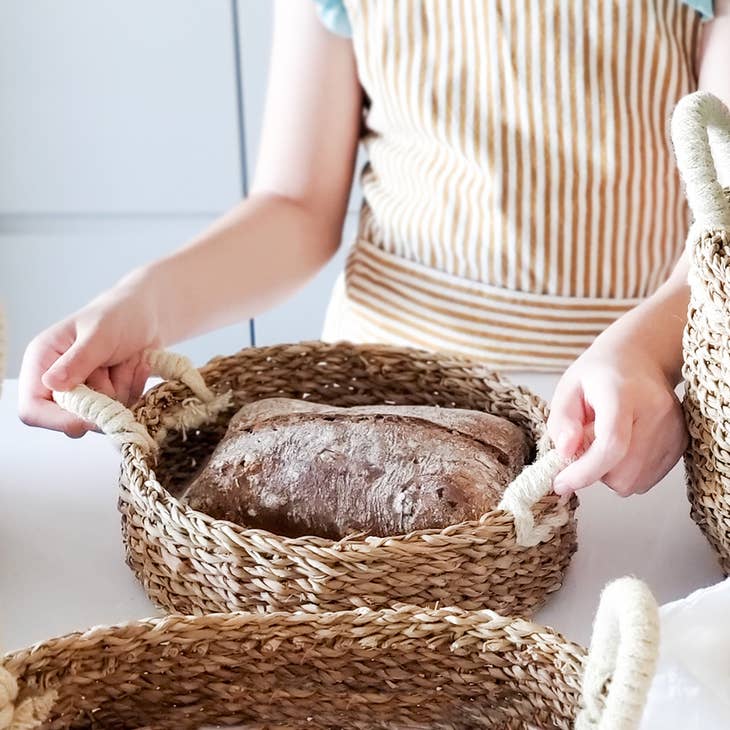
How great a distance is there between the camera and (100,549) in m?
0.62

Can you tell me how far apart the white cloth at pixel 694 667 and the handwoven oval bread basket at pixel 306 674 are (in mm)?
36

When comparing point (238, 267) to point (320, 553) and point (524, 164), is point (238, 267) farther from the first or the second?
point (320, 553)

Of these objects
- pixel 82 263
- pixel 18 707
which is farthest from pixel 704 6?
pixel 82 263

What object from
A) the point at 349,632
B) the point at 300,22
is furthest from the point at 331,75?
the point at 349,632

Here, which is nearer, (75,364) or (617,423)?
(617,423)

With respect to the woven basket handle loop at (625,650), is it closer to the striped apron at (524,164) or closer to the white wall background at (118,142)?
the striped apron at (524,164)

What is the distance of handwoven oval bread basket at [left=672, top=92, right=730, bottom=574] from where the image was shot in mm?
475

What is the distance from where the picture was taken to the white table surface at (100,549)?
0.56 meters

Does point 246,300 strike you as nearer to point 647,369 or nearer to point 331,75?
point 331,75

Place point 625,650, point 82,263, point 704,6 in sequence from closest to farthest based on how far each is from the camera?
point 625,650 → point 704,6 → point 82,263

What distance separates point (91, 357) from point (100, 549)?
12 cm

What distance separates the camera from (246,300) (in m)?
0.91

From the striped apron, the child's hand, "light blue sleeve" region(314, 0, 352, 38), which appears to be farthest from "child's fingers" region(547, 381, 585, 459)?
"light blue sleeve" region(314, 0, 352, 38)

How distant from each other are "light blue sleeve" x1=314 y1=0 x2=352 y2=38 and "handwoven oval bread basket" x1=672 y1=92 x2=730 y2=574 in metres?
0.49
